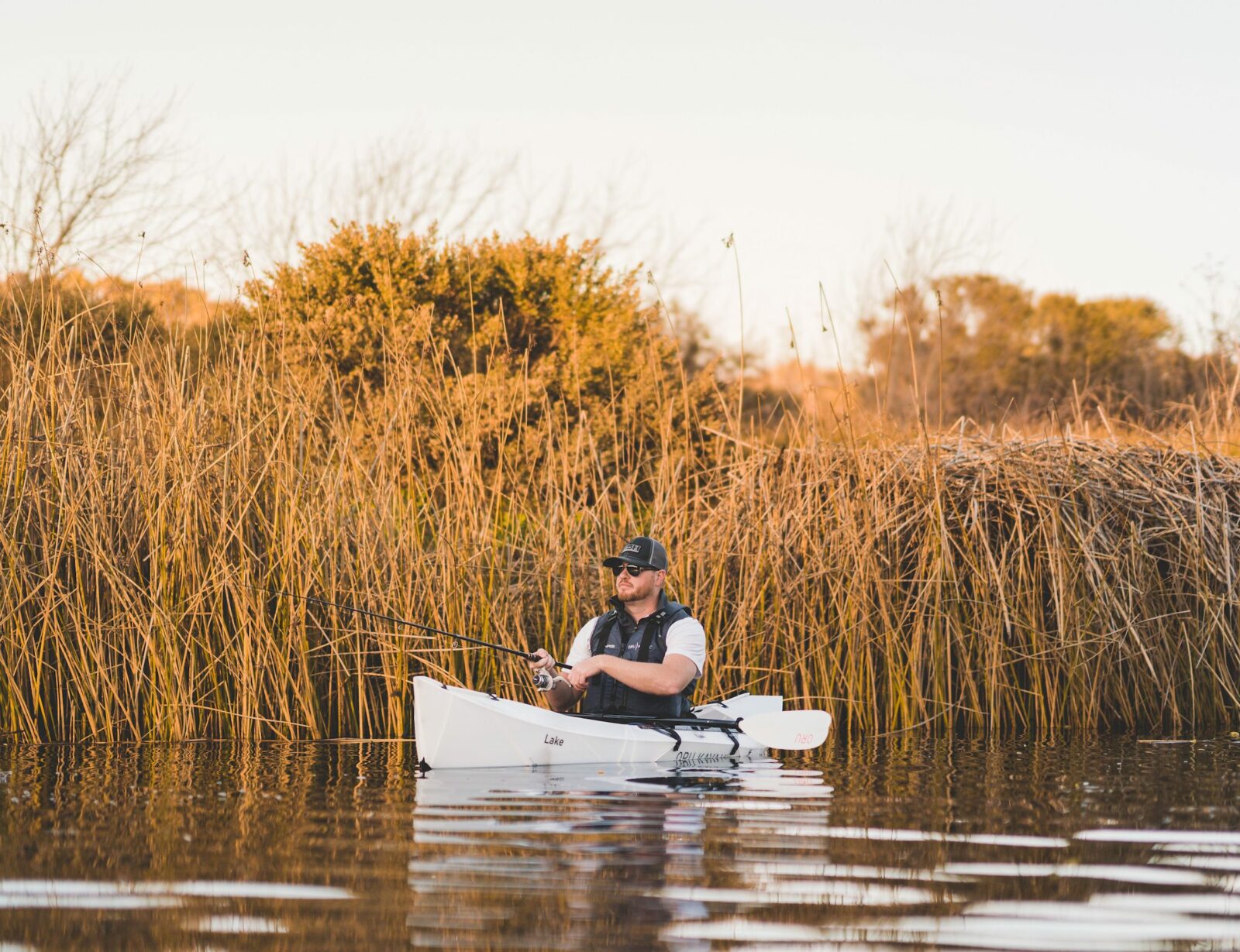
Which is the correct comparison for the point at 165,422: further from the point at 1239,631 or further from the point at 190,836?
the point at 1239,631

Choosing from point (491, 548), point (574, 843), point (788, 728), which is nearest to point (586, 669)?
point (788, 728)

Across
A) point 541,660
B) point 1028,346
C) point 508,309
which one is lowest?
point 541,660

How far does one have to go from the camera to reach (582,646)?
25.8 feet

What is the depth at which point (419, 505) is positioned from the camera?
28.4 ft

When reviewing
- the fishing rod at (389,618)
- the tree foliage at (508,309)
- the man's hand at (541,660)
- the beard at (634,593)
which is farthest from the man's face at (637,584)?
the tree foliage at (508,309)

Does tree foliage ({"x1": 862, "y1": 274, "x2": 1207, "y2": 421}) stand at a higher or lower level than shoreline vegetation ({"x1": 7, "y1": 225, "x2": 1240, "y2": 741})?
higher

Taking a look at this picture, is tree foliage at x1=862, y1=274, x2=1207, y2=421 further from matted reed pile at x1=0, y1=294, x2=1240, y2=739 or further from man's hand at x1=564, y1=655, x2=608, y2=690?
man's hand at x1=564, y1=655, x2=608, y2=690

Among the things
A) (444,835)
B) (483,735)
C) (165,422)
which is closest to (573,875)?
(444,835)

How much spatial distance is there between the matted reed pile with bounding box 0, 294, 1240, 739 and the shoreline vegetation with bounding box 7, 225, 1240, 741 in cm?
2

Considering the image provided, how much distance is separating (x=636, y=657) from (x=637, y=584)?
37cm

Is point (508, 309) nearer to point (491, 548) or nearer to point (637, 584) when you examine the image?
point (491, 548)

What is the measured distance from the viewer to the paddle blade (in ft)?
24.9

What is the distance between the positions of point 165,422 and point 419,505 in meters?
1.59

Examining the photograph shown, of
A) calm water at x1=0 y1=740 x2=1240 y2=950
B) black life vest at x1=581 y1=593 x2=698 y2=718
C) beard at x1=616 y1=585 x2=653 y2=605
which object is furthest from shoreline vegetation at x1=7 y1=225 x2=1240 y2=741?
beard at x1=616 y1=585 x2=653 y2=605
